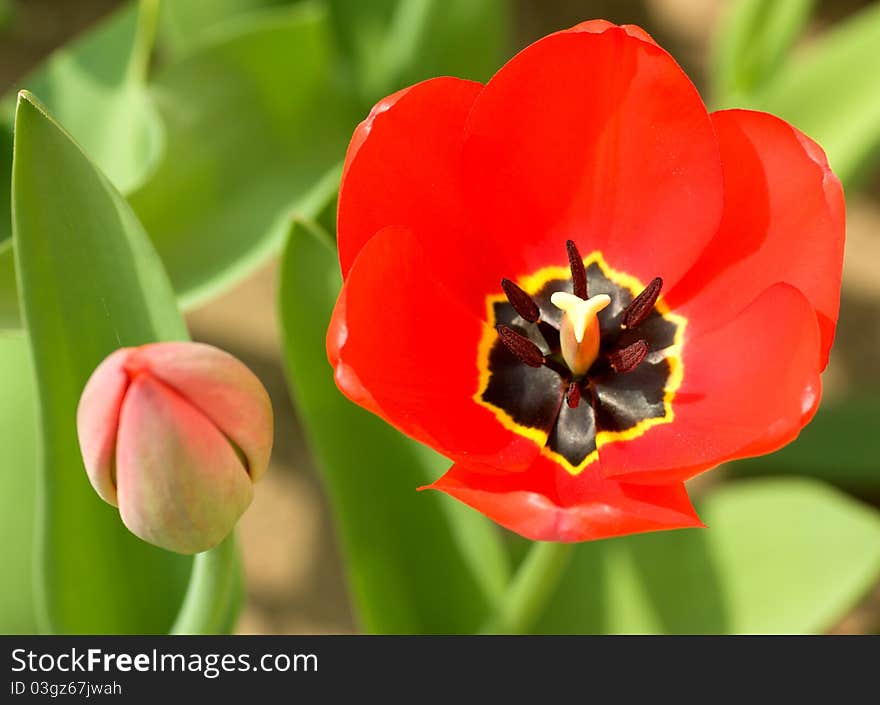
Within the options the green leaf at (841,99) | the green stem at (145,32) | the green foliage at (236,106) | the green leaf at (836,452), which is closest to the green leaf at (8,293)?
the green foliage at (236,106)

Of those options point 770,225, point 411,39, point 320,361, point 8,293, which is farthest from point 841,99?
point 8,293

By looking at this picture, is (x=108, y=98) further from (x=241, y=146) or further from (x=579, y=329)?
(x=579, y=329)

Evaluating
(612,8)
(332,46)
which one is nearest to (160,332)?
(332,46)

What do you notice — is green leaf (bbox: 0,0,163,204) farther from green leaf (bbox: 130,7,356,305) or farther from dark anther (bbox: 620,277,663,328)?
dark anther (bbox: 620,277,663,328)

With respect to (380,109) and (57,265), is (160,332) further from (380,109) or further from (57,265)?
(380,109)

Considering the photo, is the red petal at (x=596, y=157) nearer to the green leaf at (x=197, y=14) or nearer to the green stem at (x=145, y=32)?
the green stem at (x=145, y=32)

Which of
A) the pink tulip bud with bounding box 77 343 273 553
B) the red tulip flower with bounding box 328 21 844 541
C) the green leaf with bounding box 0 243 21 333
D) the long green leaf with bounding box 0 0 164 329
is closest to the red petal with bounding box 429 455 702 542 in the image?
the red tulip flower with bounding box 328 21 844 541
